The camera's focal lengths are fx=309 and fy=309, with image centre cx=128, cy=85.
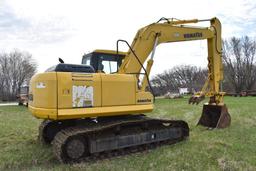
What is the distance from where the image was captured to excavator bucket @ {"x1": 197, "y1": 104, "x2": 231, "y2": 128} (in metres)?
10.5

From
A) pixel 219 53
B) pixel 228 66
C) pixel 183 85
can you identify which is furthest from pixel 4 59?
pixel 219 53

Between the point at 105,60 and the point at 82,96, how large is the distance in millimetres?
1957

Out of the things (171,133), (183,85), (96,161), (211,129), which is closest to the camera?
(96,161)

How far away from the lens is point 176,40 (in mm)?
9609

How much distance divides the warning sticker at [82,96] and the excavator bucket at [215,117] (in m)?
5.20

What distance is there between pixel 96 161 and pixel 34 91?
2.19m

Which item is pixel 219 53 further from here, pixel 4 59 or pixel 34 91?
pixel 4 59

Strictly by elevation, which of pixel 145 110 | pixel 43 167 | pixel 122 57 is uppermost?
pixel 122 57

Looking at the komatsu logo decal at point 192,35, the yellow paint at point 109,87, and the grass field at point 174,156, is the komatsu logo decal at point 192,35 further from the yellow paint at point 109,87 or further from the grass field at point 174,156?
the grass field at point 174,156

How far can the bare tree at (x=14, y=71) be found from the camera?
202ft

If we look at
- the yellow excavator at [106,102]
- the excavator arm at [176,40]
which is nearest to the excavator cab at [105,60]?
the yellow excavator at [106,102]

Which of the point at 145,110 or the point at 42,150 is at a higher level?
the point at 145,110

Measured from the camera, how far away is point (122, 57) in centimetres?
891

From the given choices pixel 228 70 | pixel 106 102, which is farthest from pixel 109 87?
pixel 228 70
